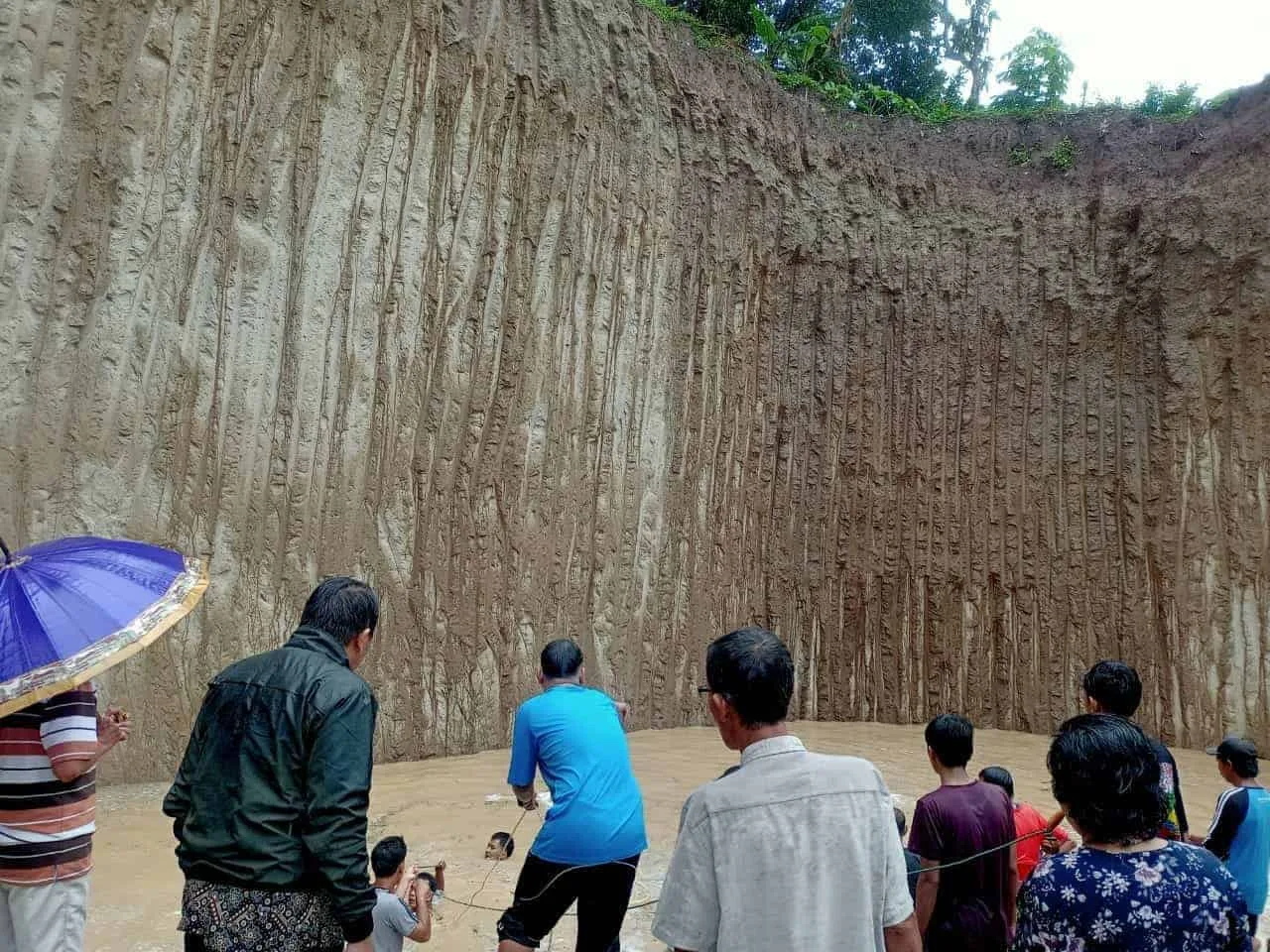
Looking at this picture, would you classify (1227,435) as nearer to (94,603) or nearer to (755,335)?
(755,335)

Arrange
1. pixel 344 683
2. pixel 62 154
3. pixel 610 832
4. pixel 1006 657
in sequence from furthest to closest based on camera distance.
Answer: pixel 1006 657
pixel 62 154
pixel 610 832
pixel 344 683

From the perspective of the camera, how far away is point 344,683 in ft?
7.68

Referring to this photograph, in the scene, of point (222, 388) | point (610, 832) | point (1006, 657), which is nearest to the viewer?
point (610, 832)

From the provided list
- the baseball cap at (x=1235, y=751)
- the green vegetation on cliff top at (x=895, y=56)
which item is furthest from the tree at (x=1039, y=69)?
the baseball cap at (x=1235, y=751)

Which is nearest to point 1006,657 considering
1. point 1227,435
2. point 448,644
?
point 1227,435

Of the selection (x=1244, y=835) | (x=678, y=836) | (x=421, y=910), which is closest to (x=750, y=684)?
(x=678, y=836)

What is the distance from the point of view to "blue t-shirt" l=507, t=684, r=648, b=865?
312cm

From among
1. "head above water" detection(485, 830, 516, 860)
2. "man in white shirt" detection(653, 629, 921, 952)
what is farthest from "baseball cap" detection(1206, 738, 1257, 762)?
"head above water" detection(485, 830, 516, 860)

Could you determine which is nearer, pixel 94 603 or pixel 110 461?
pixel 94 603

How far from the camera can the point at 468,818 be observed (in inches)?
241

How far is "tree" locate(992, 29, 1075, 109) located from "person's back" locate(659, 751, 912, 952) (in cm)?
2071

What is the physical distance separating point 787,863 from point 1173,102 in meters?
14.6

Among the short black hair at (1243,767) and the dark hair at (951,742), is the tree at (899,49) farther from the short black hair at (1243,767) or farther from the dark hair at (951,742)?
the dark hair at (951,742)

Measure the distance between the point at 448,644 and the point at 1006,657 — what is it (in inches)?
292
